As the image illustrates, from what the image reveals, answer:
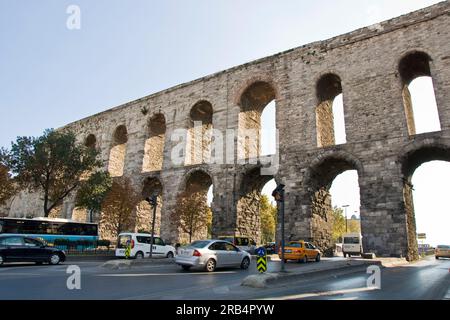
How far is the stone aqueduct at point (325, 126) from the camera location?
1888 cm

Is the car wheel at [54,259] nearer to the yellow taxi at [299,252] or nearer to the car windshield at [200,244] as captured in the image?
the car windshield at [200,244]

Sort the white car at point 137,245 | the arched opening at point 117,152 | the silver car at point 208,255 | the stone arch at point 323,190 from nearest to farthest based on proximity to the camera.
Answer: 1. the silver car at point 208,255
2. the white car at point 137,245
3. the stone arch at point 323,190
4. the arched opening at point 117,152

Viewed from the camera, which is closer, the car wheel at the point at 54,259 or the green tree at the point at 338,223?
the car wheel at the point at 54,259

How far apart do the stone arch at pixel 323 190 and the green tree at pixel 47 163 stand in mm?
19255

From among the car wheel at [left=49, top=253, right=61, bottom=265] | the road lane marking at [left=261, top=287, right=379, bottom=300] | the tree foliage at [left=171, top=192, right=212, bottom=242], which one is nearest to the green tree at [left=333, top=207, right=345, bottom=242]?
the tree foliage at [left=171, top=192, right=212, bottom=242]

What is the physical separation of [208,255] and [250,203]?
1287 cm

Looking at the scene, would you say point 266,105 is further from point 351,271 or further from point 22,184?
point 22,184

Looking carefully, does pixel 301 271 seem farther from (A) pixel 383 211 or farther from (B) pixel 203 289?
(A) pixel 383 211

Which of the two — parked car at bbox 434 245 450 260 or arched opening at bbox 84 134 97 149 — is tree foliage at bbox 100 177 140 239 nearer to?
arched opening at bbox 84 134 97 149

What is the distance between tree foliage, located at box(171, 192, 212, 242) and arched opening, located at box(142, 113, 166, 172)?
21.4 ft

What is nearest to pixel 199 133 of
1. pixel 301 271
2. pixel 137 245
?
pixel 137 245

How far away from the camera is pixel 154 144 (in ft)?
105

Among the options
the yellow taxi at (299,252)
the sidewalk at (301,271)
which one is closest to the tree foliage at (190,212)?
the yellow taxi at (299,252)

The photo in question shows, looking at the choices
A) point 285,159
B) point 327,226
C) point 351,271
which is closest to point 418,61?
point 285,159
